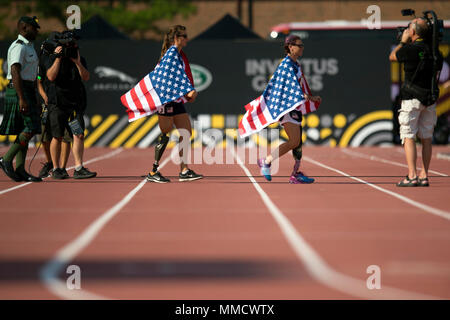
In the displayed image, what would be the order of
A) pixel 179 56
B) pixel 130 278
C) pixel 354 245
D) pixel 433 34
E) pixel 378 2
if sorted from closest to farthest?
pixel 130 278
pixel 354 245
pixel 433 34
pixel 179 56
pixel 378 2

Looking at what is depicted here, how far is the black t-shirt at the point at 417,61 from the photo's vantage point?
10.8 metres

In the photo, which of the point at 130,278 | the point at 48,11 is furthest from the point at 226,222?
the point at 48,11

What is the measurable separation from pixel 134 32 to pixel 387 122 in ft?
100

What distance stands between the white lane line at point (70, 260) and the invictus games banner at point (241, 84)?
1469cm

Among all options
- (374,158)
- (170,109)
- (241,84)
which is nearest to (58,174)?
(170,109)

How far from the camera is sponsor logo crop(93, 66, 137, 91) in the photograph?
23.6m

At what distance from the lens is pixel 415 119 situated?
10.9 meters

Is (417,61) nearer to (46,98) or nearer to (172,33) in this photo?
(172,33)

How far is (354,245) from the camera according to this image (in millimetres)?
Result: 6754

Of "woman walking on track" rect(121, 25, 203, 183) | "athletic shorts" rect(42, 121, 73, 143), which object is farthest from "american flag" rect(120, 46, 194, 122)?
"athletic shorts" rect(42, 121, 73, 143)

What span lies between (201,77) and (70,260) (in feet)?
58.5

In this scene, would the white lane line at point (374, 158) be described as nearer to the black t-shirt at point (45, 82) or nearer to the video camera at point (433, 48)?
the video camera at point (433, 48)

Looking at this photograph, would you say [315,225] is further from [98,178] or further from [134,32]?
[134,32]

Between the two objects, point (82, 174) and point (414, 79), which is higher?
point (414, 79)
